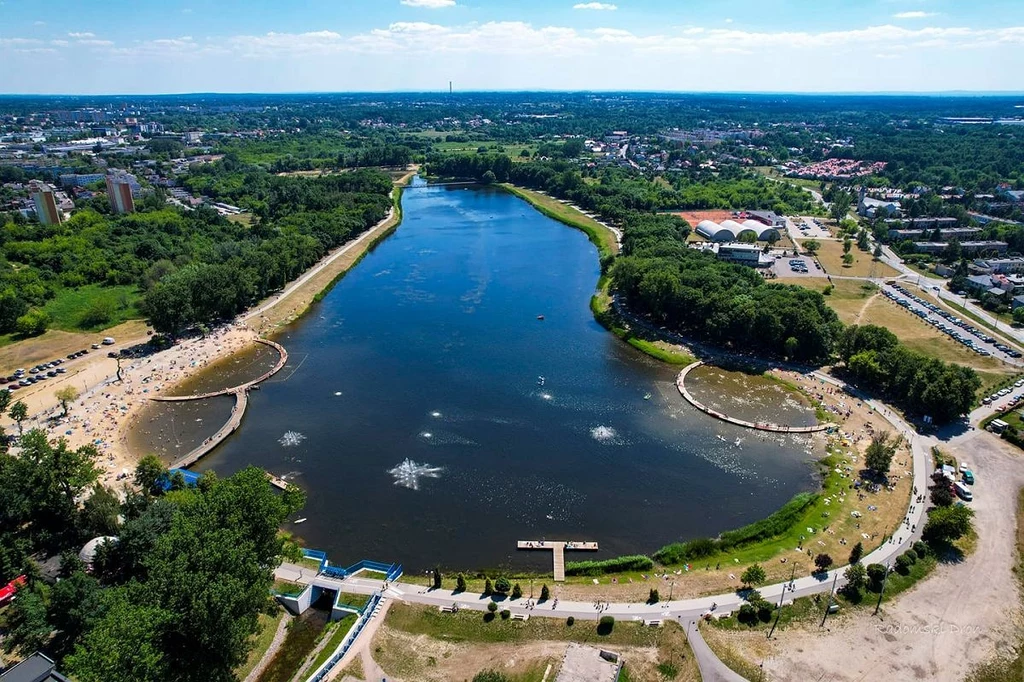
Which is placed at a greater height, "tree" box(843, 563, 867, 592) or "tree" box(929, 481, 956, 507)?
"tree" box(929, 481, 956, 507)

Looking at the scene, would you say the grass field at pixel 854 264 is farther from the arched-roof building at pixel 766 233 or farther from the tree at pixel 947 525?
the tree at pixel 947 525

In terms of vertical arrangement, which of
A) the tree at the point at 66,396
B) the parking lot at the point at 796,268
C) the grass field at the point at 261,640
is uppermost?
the parking lot at the point at 796,268

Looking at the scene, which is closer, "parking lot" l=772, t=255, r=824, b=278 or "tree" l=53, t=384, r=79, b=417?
"tree" l=53, t=384, r=79, b=417

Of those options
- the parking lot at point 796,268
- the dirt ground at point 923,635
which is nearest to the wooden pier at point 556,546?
the dirt ground at point 923,635

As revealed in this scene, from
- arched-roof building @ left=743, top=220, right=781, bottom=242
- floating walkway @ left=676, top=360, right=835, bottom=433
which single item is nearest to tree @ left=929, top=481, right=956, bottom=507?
floating walkway @ left=676, top=360, right=835, bottom=433

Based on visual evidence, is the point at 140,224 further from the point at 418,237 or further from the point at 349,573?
the point at 349,573

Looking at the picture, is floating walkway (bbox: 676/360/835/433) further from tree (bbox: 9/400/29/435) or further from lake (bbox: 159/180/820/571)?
tree (bbox: 9/400/29/435)
